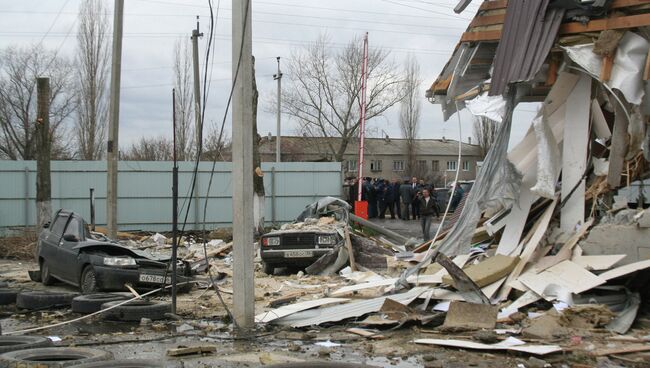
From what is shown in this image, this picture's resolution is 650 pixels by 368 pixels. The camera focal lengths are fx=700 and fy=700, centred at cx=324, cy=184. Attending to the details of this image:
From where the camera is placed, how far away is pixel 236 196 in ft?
28.4

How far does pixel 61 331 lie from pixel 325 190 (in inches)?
793

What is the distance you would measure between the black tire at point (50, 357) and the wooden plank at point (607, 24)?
7.76 m

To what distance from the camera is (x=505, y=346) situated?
724 cm

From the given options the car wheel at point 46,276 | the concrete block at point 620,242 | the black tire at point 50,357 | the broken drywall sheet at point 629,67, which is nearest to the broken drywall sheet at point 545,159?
the concrete block at point 620,242

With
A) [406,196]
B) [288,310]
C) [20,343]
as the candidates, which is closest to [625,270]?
[288,310]

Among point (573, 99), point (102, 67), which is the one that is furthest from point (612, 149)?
point (102, 67)

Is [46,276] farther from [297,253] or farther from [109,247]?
[297,253]

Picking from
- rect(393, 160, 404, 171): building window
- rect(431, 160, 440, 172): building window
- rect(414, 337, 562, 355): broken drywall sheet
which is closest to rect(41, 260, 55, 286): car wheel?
rect(414, 337, 562, 355): broken drywall sheet

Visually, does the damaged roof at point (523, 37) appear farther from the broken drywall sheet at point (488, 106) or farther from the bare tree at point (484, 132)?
the bare tree at point (484, 132)

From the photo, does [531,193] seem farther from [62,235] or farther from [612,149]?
[62,235]

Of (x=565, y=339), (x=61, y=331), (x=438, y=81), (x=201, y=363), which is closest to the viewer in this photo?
(x=201, y=363)

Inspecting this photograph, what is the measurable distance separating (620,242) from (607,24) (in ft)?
10.2

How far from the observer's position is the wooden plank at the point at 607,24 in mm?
9617

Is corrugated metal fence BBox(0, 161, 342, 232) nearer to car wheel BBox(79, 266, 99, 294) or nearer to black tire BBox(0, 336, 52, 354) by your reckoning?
car wheel BBox(79, 266, 99, 294)
